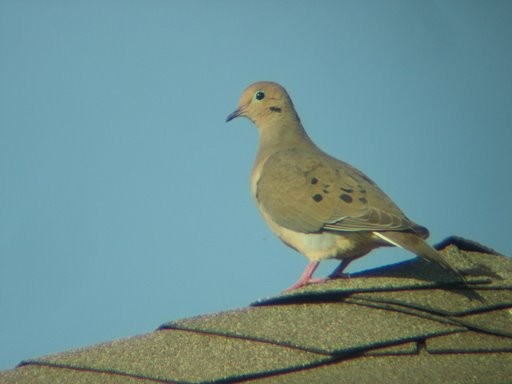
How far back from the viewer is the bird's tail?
189 inches

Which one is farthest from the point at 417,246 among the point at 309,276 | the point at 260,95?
the point at 260,95

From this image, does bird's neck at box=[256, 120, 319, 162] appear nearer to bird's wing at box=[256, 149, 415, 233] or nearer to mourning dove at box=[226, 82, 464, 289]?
mourning dove at box=[226, 82, 464, 289]

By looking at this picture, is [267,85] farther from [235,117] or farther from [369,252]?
[369,252]

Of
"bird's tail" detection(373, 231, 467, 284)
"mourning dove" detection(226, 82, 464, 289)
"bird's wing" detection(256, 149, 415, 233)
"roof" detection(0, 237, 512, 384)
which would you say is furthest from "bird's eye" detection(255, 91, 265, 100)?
"roof" detection(0, 237, 512, 384)

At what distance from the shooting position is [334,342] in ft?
13.0

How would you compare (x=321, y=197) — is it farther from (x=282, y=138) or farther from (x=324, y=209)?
(x=282, y=138)

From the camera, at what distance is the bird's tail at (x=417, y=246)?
4.80 meters

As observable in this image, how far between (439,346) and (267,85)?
4.14 meters

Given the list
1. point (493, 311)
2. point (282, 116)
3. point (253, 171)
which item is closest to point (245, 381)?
point (493, 311)

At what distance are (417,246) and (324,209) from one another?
956 mm

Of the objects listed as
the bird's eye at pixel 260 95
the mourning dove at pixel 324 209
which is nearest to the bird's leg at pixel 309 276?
the mourning dove at pixel 324 209

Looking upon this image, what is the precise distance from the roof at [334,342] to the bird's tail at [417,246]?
0.08 m

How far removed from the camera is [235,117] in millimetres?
8117

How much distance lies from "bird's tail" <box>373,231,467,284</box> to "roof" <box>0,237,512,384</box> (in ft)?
0.25
